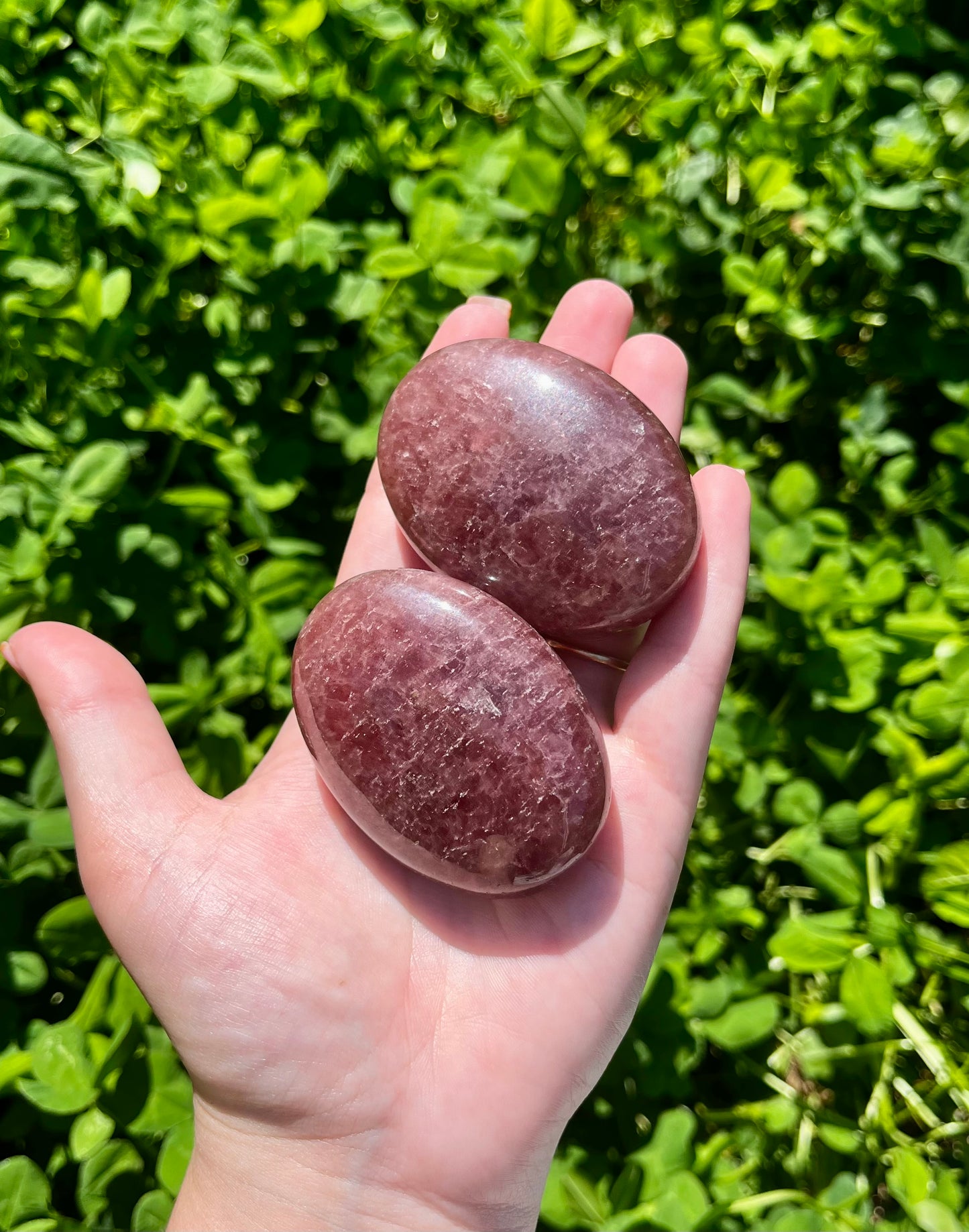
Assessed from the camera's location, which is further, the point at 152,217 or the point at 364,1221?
the point at 152,217

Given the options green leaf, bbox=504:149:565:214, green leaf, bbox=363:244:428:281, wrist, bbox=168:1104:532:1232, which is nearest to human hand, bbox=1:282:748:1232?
wrist, bbox=168:1104:532:1232

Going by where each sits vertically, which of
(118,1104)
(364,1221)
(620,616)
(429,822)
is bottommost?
(118,1104)

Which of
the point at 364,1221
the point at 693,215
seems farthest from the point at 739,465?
the point at 364,1221

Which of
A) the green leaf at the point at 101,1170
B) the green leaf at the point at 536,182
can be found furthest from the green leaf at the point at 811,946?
the green leaf at the point at 536,182

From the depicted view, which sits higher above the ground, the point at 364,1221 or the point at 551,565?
the point at 551,565

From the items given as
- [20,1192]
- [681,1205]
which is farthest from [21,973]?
[681,1205]

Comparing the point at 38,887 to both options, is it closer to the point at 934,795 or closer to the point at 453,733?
the point at 453,733

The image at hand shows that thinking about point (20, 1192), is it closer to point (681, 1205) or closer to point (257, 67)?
point (681, 1205)

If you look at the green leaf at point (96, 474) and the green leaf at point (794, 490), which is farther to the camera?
the green leaf at point (794, 490)

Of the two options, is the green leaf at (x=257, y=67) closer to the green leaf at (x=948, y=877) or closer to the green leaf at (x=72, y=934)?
the green leaf at (x=72, y=934)
